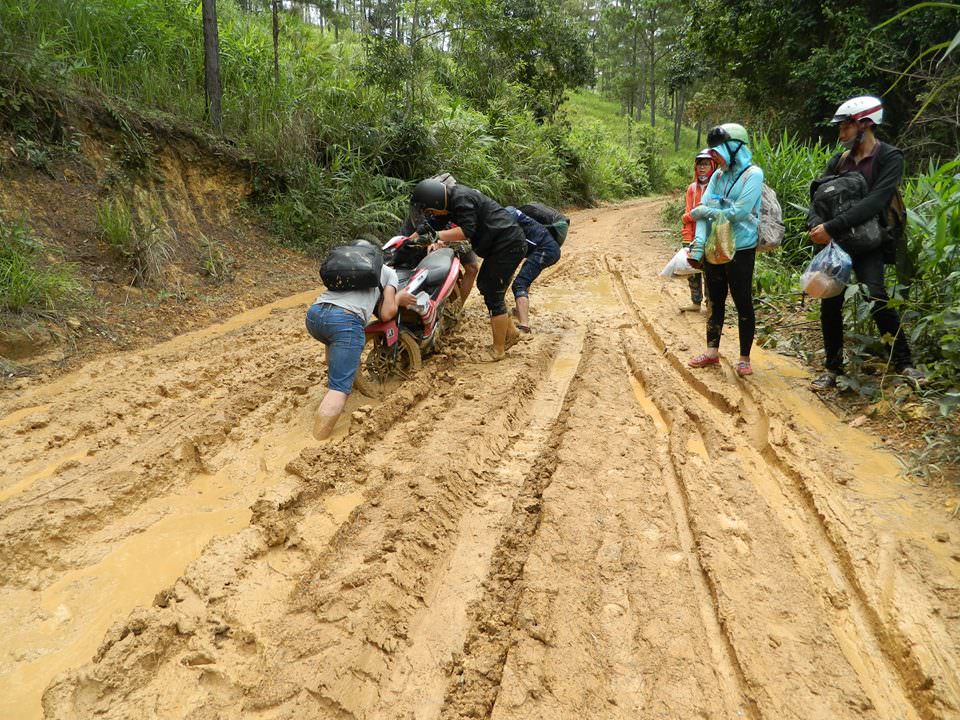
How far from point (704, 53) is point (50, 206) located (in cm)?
1444

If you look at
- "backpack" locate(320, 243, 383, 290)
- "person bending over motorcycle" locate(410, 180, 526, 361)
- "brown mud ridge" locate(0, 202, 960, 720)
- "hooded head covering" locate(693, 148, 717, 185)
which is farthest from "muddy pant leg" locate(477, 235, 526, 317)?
"hooded head covering" locate(693, 148, 717, 185)

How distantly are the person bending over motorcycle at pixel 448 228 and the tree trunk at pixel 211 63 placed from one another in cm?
430

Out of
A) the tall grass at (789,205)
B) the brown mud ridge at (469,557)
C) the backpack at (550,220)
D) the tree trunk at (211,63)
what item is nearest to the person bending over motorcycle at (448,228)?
the backpack at (550,220)

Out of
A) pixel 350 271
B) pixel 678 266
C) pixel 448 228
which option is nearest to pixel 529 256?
pixel 448 228

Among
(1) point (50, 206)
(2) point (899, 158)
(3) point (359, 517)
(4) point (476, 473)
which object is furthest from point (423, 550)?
(1) point (50, 206)

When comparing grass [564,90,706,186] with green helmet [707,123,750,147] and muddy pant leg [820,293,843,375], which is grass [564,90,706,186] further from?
muddy pant leg [820,293,843,375]

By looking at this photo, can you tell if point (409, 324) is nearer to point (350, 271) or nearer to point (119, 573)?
point (350, 271)

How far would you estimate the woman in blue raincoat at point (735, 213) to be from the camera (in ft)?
13.2

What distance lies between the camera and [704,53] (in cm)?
1460

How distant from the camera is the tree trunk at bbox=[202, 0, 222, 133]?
739 cm

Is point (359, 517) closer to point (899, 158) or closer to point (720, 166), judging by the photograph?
point (720, 166)

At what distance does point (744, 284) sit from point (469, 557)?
288 cm

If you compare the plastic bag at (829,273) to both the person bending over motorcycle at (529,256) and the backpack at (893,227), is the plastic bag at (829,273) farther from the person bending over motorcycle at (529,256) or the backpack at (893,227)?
the person bending over motorcycle at (529,256)

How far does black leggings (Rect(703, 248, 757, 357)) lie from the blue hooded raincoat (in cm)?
12
